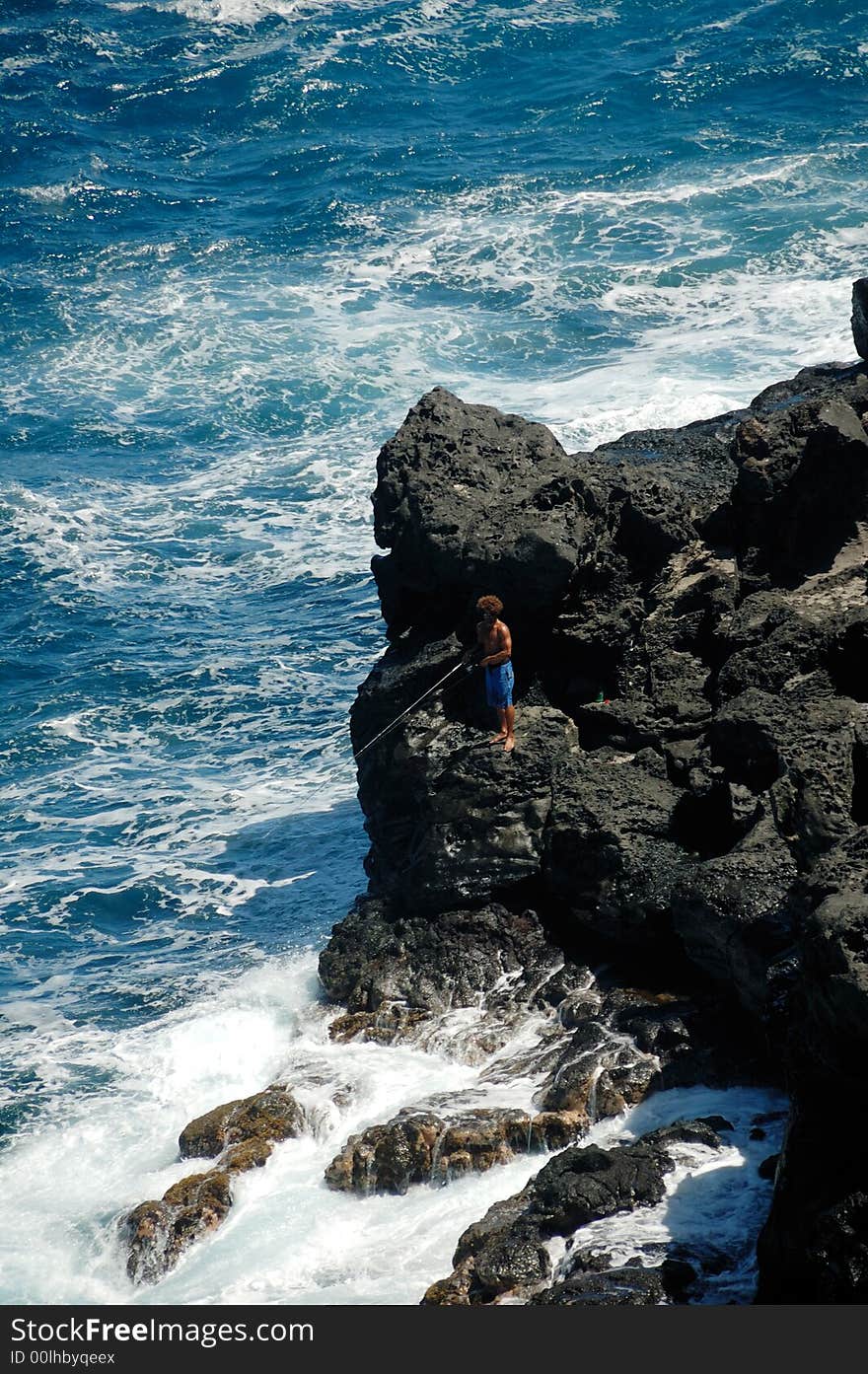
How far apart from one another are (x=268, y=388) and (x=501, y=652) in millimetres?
16721

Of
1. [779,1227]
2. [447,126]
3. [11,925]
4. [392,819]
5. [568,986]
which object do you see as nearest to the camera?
[779,1227]

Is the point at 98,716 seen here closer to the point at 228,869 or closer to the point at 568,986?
the point at 228,869

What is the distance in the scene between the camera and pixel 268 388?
2816cm

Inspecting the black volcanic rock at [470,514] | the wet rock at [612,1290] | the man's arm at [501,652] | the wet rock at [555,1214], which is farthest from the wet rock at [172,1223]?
the black volcanic rock at [470,514]

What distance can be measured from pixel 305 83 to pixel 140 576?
22.2 m

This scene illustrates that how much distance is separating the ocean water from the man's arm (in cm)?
303

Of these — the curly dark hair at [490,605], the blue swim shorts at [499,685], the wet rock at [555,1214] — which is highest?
the curly dark hair at [490,605]

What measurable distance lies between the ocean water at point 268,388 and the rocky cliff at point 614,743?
31.8 inches

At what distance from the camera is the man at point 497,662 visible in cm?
1254

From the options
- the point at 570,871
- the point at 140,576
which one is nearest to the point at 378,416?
the point at 140,576

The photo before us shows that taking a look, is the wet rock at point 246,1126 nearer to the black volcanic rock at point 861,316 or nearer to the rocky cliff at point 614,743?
the rocky cliff at point 614,743

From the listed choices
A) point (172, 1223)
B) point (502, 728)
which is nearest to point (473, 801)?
point (502, 728)

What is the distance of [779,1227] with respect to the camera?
27.1 feet

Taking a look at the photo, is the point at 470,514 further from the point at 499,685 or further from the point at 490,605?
the point at 499,685
